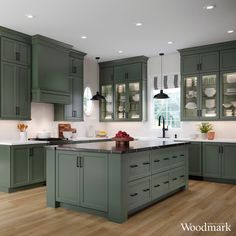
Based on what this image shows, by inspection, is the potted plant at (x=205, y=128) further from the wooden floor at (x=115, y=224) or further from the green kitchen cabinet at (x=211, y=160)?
the wooden floor at (x=115, y=224)

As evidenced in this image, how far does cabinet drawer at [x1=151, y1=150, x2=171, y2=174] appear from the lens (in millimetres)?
4230

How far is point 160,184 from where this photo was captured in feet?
14.4

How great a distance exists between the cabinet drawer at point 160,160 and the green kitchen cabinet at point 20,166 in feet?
7.87

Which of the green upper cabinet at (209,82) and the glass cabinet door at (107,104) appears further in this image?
the glass cabinet door at (107,104)

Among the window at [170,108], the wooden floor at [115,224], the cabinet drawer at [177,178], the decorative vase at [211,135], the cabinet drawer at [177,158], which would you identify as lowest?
the wooden floor at [115,224]

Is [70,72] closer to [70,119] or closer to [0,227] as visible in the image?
[70,119]

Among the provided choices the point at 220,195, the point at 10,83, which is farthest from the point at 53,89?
the point at 220,195

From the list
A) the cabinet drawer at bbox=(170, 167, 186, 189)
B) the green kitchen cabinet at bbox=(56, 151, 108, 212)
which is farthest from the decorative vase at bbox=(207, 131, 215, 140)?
the green kitchen cabinet at bbox=(56, 151, 108, 212)

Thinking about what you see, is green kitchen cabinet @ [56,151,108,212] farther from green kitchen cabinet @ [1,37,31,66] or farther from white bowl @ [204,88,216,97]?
white bowl @ [204,88,216,97]

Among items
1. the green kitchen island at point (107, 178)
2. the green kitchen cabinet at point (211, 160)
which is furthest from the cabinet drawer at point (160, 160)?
the green kitchen cabinet at point (211, 160)

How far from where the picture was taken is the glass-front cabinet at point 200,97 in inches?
250

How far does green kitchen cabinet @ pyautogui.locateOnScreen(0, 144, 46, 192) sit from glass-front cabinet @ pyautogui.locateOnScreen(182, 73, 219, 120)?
340 cm

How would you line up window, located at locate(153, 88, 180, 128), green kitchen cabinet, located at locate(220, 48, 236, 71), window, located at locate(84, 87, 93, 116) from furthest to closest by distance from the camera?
1. window, located at locate(84, 87, 93, 116)
2. window, located at locate(153, 88, 180, 128)
3. green kitchen cabinet, located at locate(220, 48, 236, 71)

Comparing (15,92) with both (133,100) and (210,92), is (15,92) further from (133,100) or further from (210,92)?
(210,92)
